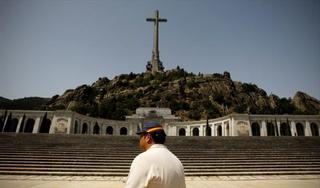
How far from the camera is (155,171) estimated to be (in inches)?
Result: 72.1

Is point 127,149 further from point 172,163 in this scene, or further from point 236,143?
point 172,163

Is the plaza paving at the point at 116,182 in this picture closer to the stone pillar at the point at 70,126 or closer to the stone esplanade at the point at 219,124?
the stone esplanade at the point at 219,124

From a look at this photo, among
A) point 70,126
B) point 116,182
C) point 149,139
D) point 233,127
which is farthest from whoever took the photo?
point 70,126

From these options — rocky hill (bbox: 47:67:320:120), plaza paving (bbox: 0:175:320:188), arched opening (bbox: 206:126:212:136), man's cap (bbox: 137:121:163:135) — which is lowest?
plaza paving (bbox: 0:175:320:188)

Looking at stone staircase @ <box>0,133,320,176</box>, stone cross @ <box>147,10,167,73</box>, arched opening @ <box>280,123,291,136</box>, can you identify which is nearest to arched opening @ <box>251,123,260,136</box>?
arched opening @ <box>280,123,291,136</box>

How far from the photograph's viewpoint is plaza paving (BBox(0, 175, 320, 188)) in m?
7.68

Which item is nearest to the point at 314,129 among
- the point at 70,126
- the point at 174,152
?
the point at 174,152

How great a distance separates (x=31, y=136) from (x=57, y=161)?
7.99m

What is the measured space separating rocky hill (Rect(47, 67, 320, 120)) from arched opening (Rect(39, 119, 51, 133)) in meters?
31.9

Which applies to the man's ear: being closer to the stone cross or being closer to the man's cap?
the man's cap

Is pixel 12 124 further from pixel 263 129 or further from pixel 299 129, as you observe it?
pixel 299 129

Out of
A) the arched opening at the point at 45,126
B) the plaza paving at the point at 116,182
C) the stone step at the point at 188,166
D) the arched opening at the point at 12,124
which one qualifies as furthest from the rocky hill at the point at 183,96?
the plaza paving at the point at 116,182

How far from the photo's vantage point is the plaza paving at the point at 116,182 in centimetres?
768

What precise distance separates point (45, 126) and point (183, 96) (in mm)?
48927
